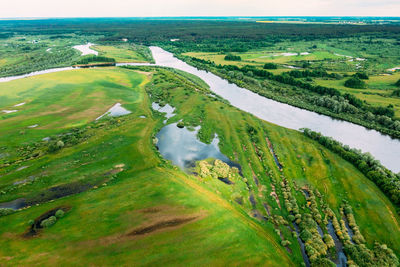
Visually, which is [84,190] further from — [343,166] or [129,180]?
[343,166]

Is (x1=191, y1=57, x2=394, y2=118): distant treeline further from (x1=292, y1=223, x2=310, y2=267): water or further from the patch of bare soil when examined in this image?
the patch of bare soil

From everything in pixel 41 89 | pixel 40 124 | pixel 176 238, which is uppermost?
pixel 41 89

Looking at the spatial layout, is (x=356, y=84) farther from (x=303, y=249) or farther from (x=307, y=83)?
(x=303, y=249)

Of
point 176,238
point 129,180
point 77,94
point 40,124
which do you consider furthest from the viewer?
point 77,94

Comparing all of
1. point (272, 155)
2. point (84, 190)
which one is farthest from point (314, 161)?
point (84, 190)

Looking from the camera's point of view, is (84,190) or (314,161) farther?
(314,161)

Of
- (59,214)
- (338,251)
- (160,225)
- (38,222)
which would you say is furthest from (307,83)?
(38,222)

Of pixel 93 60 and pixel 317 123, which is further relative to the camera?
pixel 93 60

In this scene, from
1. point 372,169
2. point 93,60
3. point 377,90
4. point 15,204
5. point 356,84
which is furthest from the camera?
point 93,60
